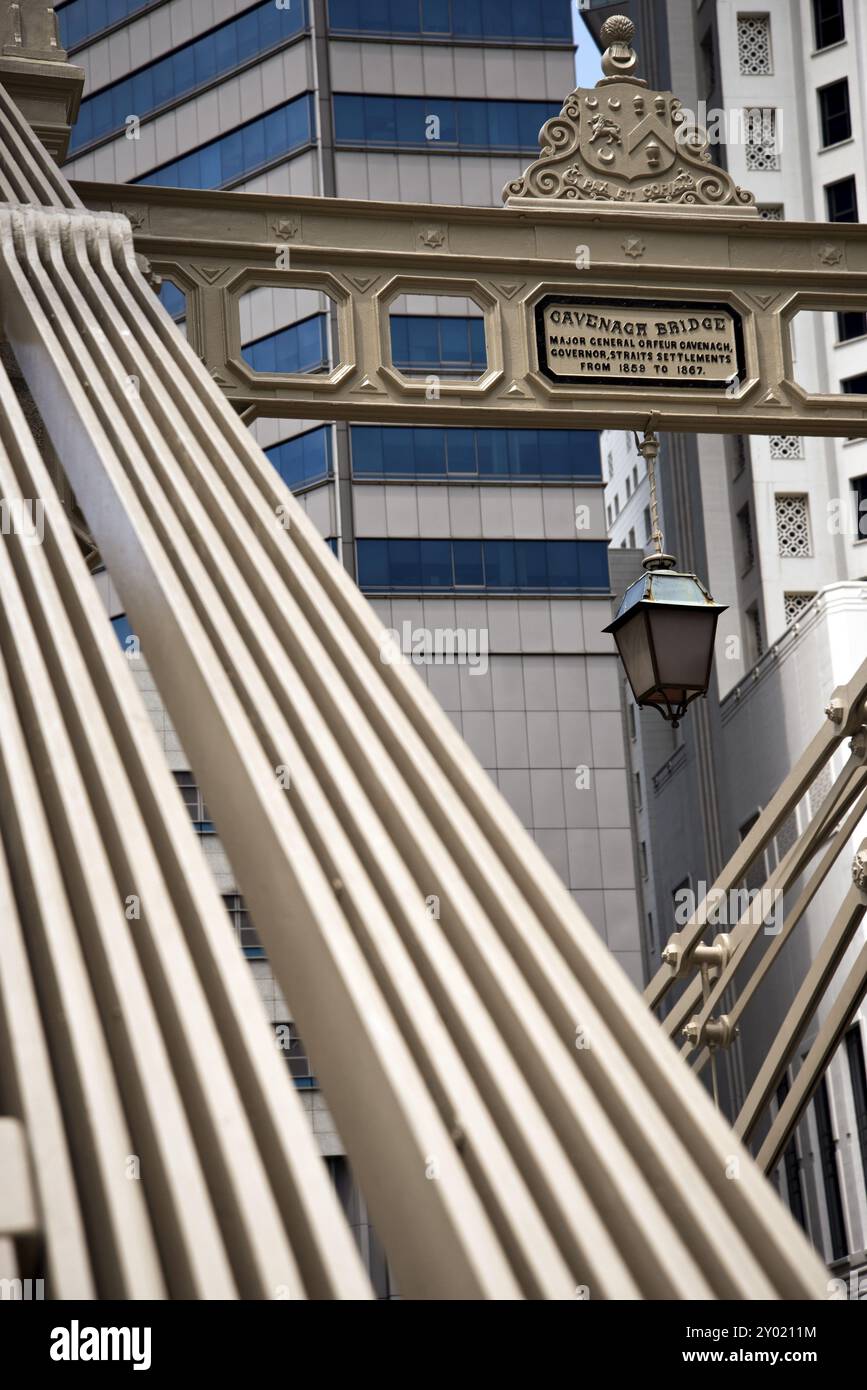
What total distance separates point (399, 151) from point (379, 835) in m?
37.2

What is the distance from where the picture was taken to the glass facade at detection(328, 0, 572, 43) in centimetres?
3900

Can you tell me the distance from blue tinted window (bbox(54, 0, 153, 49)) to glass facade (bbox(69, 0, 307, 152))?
1.44 metres

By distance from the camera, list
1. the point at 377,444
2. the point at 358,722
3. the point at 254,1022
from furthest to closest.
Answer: the point at 377,444
the point at 358,722
the point at 254,1022

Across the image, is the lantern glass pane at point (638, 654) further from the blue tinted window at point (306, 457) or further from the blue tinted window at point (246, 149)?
the blue tinted window at point (246, 149)

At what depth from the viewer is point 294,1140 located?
8.60ft

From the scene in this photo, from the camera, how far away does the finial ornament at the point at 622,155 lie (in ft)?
23.9

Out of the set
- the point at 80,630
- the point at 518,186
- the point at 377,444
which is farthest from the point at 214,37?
the point at 80,630

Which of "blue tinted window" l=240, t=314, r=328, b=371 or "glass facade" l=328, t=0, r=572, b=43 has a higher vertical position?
"glass facade" l=328, t=0, r=572, b=43

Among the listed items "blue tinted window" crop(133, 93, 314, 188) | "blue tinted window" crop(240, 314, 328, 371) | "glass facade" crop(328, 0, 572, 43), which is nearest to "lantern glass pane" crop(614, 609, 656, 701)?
"blue tinted window" crop(240, 314, 328, 371)

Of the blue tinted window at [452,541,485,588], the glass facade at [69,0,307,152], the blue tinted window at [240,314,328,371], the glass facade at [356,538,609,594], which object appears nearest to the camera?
the glass facade at [356,538,609,594]

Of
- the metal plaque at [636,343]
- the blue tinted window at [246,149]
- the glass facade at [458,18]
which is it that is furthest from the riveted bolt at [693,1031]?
the glass facade at [458,18]

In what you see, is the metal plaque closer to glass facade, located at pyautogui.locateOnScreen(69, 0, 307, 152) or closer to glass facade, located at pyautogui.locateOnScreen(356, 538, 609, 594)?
glass facade, located at pyautogui.locateOnScreen(356, 538, 609, 594)

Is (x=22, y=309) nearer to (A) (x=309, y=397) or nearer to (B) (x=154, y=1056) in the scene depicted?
(A) (x=309, y=397)

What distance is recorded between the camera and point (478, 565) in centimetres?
3628
